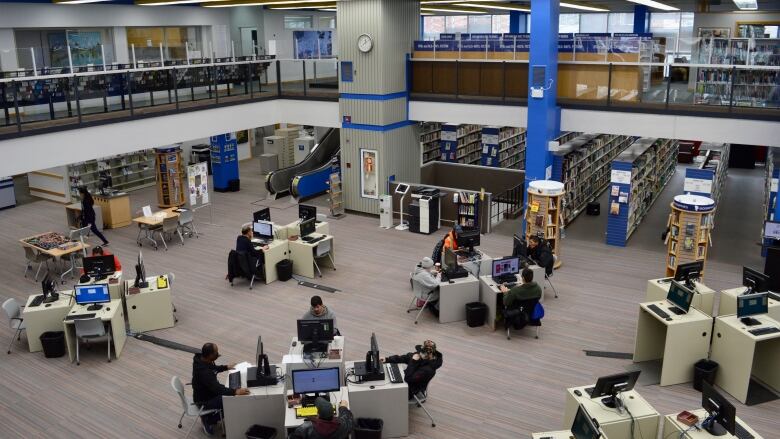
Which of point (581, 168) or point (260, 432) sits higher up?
point (581, 168)

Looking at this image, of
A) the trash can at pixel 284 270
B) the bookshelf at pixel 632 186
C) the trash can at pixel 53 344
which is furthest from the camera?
the bookshelf at pixel 632 186

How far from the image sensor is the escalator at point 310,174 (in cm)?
1984

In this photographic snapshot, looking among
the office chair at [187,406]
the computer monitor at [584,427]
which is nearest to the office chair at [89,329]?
the office chair at [187,406]

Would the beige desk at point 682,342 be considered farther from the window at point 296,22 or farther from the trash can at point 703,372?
the window at point 296,22

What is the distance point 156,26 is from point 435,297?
1647cm

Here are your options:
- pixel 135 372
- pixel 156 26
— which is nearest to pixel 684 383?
pixel 135 372

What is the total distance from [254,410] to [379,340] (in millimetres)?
3222

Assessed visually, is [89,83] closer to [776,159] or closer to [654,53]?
[654,53]

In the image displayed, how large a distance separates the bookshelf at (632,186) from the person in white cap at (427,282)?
5873 mm

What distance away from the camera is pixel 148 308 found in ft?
38.1

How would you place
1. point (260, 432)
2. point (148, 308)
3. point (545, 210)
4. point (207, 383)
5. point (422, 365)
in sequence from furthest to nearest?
point (545, 210), point (148, 308), point (422, 365), point (207, 383), point (260, 432)

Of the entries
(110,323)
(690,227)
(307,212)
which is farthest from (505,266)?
(110,323)

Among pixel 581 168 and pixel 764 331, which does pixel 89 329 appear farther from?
pixel 581 168

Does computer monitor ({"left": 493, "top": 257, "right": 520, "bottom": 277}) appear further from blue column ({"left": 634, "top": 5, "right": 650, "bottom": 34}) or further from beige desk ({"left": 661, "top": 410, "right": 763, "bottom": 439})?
blue column ({"left": 634, "top": 5, "right": 650, "bottom": 34})
